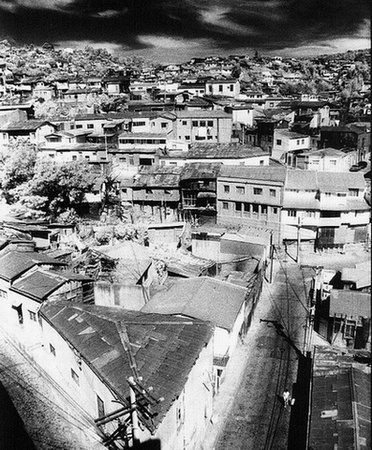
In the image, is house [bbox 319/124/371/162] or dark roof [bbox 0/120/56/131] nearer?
house [bbox 319/124/371/162]

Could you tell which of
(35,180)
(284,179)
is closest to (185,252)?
(284,179)

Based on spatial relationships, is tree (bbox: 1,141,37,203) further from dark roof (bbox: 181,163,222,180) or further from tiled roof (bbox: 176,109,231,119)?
tiled roof (bbox: 176,109,231,119)

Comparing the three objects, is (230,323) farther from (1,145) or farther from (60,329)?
(1,145)

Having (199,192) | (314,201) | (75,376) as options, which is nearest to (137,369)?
(75,376)

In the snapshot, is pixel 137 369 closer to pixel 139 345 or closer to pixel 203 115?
pixel 139 345

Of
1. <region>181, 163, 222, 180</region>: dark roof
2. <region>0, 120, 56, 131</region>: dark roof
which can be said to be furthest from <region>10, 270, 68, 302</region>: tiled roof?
<region>0, 120, 56, 131</region>: dark roof

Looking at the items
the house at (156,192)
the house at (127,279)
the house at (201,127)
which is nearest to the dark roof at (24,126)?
the house at (201,127)
